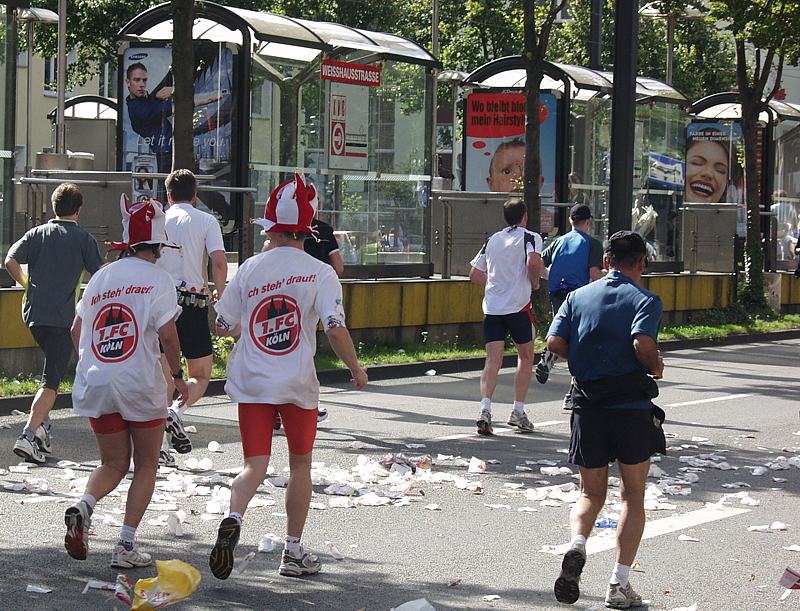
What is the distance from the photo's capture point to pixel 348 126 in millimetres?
18953

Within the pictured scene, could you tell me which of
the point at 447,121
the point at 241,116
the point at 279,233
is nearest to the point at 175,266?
the point at 279,233

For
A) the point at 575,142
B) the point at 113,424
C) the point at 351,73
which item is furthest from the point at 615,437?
the point at 575,142

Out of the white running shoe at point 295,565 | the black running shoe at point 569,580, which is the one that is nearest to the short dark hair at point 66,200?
the white running shoe at point 295,565

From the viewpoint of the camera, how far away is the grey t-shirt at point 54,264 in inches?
374

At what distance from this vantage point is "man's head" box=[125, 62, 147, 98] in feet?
65.0

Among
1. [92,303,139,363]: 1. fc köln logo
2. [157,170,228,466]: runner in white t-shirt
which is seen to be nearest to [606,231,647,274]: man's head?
[92,303,139,363]: 1. fc köln logo

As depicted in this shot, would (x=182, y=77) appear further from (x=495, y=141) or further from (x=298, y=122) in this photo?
(x=495, y=141)

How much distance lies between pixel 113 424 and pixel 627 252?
2462 mm

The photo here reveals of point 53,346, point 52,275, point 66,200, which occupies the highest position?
point 66,200

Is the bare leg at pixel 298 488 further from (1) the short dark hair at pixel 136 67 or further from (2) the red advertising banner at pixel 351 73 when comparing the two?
(1) the short dark hair at pixel 136 67

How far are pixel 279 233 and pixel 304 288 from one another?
0.31m

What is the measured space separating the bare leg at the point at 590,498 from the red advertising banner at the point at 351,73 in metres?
13.0

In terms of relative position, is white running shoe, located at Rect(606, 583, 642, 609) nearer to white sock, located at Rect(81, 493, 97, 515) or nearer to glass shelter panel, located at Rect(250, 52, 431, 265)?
white sock, located at Rect(81, 493, 97, 515)

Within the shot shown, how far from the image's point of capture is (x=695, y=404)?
46.5 feet
